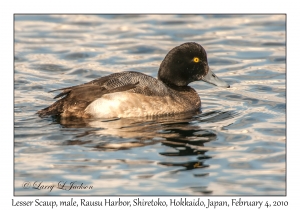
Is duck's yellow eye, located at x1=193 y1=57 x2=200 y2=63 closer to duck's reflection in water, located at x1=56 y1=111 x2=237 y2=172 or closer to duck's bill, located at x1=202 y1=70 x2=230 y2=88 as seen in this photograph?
duck's bill, located at x1=202 y1=70 x2=230 y2=88

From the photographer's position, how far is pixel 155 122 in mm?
9469

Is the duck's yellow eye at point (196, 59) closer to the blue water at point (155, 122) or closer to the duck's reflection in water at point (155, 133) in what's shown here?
the blue water at point (155, 122)

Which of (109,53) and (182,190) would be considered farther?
(109,53)

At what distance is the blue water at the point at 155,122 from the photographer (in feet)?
24.3

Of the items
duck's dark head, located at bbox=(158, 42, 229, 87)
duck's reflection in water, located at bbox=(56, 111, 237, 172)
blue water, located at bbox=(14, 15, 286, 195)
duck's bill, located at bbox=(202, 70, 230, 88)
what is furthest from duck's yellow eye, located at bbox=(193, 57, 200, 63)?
duck's reflection in water, located at bbox=(56, 111, 237, 172)

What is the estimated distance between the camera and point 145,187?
713 cm

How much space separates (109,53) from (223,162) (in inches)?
259

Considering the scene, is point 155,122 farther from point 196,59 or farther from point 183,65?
point 196,59

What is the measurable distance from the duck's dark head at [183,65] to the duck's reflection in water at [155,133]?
2.52 feet

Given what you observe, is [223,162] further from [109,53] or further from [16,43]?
[16,43]

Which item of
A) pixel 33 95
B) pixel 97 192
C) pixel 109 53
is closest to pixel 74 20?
pixel 109 53

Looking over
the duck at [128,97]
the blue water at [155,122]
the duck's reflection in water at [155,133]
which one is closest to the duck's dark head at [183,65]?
the duck at [128,97]

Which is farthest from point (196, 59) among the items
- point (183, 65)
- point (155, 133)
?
point (155, 133)

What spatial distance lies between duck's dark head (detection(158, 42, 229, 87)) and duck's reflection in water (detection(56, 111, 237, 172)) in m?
0.77
